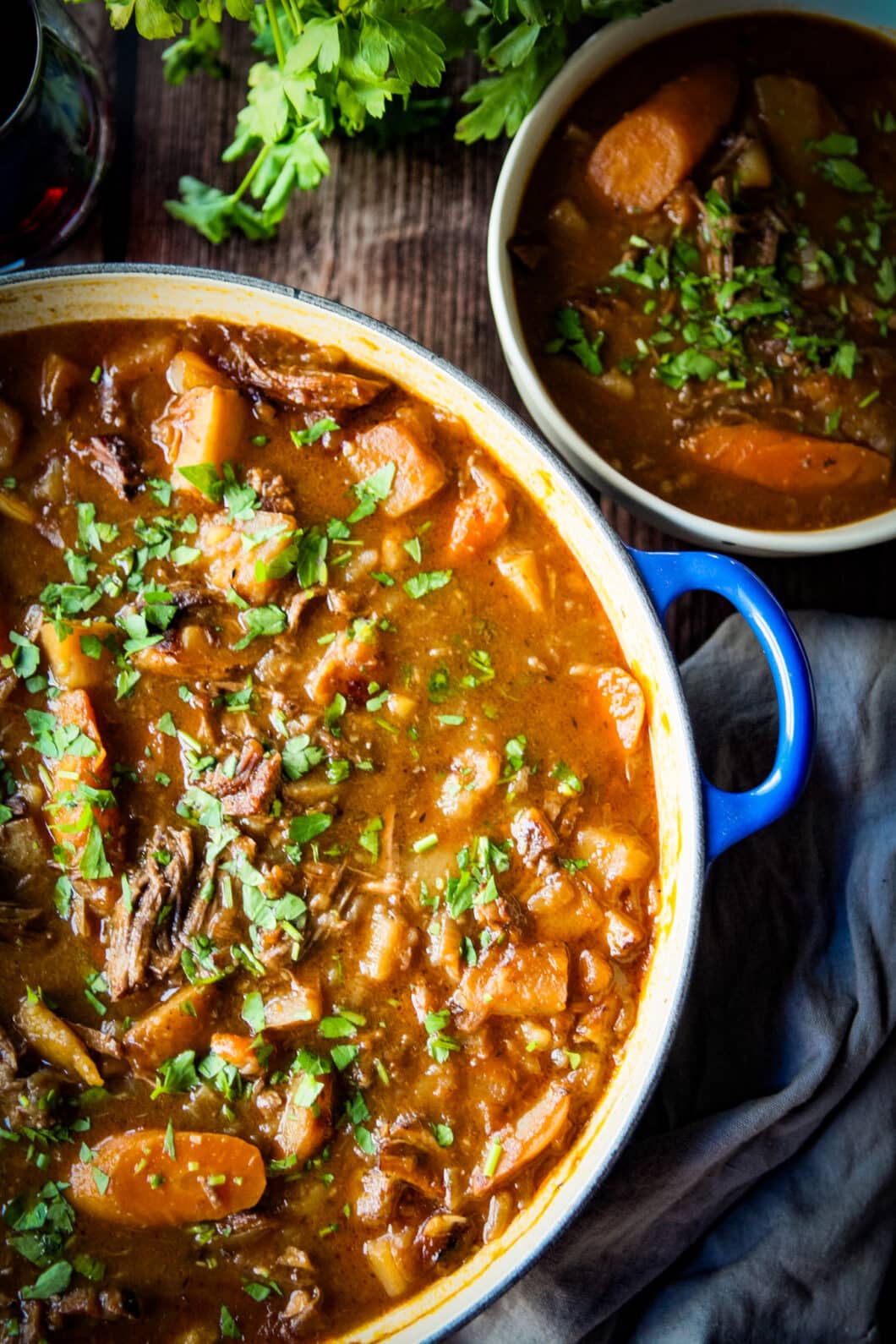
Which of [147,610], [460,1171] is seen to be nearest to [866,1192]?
[460,1171]

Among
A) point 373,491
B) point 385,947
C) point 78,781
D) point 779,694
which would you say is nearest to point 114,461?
point 373,491

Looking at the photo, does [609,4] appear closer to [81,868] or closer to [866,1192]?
[81,868]

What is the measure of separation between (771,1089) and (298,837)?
1617 millimetres

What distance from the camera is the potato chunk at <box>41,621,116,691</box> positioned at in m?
3.11

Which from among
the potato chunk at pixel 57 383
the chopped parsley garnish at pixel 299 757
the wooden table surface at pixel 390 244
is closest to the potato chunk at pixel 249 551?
the chopped parsley garnish at pixel 299 757

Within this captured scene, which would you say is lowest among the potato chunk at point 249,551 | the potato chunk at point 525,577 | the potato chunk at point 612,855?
the potato chunk at point 612,855

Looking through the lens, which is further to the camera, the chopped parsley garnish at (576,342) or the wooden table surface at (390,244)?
the wooden table surface at (390,244)

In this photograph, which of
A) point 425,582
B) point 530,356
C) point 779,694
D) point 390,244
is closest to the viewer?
point 779,694

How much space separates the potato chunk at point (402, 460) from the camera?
10.6ft

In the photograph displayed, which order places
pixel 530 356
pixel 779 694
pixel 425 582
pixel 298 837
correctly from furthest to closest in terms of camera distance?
1. pixel 530 356
2. pixel 425 582
3. pixel 298 837
4. pixel 779 694

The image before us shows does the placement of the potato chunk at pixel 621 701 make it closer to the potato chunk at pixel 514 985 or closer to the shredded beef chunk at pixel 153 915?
the potato chunk at pixel 514 985

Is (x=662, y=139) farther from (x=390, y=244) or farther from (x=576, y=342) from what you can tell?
(x=390, y=244)

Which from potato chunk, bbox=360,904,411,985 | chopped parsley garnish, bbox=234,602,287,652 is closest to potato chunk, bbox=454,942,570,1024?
potato chunk, bbox=360,904,411,985

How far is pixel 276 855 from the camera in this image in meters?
3.15
